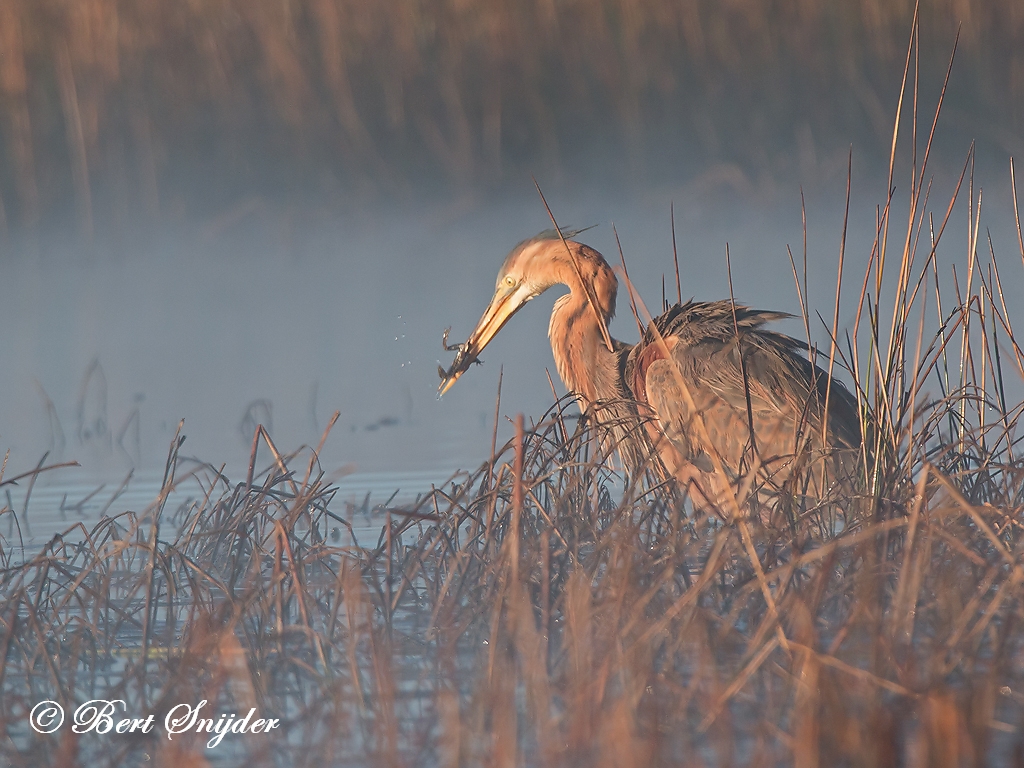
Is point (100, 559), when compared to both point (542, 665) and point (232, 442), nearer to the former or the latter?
point (542, 665)

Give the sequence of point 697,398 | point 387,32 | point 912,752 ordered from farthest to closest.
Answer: point 387,32 → point 697,398 → point 912,752

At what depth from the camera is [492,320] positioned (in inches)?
214

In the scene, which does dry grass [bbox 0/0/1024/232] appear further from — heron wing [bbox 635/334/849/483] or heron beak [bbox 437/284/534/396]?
heron wing [bbox 635/334/849/483]

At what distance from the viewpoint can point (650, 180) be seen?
1147cm

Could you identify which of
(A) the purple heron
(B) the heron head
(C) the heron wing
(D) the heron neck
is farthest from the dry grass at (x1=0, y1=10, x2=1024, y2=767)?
(B) the heron head

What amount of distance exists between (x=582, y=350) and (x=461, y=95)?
6158mm

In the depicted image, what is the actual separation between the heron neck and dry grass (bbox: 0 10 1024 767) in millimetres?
1288

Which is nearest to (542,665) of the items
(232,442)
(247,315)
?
(232,442)

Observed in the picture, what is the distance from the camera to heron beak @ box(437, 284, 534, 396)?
538 centimetres

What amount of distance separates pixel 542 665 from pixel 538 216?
941 centimetres

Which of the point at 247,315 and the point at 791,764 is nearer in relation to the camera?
the point at 791,764

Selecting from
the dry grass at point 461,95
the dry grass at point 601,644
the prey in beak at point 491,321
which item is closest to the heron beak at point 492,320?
the prey in beak at point 491,321

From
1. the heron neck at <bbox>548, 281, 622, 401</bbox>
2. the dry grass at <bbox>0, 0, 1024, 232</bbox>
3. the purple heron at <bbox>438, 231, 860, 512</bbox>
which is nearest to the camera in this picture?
the purple heron at <bbox>438, 231, 860, 512</bbox>

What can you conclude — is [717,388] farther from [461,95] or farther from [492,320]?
[461,95]
